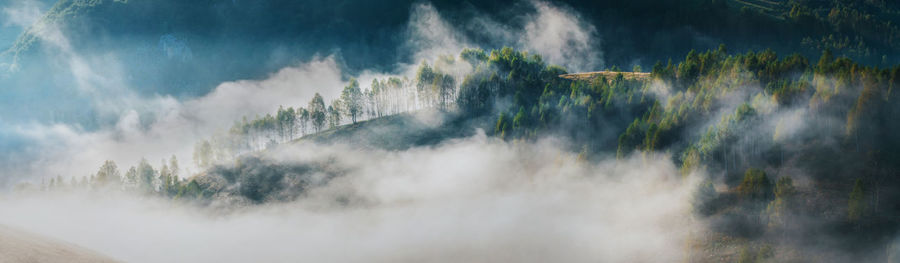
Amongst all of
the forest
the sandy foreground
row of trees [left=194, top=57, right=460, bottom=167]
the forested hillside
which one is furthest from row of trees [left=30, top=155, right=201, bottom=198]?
the sandy foreground

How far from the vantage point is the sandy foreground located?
6900cm

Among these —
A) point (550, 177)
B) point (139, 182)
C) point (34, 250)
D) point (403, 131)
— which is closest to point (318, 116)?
Answer: point (403, 131)

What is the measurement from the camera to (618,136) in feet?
500

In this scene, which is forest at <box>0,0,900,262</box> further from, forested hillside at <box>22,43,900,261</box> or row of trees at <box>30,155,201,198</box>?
row of trees at <box>30,155,201,198</box>

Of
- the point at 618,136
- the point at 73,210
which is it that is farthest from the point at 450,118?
the point at 73,210

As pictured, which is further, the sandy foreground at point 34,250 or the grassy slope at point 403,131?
the grassy slope at point 403,131

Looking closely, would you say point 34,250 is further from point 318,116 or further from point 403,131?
point 318,116

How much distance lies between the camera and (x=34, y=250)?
72688mm

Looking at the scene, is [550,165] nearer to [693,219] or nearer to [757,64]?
[693,219]

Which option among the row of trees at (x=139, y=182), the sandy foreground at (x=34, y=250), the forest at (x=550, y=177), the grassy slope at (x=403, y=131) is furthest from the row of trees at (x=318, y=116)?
the sandy foreground at (x=34, y=250)

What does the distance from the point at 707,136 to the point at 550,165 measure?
130 ft

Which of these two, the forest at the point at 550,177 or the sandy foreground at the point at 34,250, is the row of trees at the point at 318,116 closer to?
the forest at the point at 550,177

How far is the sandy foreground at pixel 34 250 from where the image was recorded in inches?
2717

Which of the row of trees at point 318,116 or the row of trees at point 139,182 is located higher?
the row of trees at point 318,116
